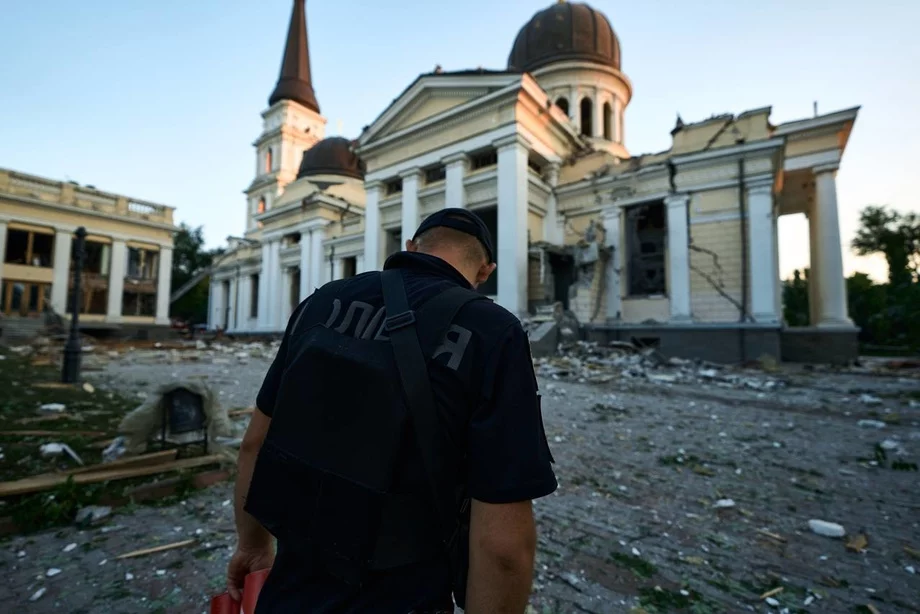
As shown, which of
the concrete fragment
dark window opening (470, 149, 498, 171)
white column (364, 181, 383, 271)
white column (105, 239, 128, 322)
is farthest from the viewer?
white column (105, 239, 128, 322)

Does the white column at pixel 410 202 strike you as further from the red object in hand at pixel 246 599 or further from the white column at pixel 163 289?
the white column at pixel 163 289

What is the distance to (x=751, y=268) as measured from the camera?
13.1 m

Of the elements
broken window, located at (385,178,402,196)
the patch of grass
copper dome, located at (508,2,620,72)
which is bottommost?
the patch of grass

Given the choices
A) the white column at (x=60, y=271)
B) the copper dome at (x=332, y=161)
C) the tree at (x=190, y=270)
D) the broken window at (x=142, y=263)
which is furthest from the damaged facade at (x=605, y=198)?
the tree at (x=190, y=270)

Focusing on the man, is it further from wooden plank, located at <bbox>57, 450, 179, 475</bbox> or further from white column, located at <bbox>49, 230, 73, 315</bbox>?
white column, located at <bbox>49, 230, 73, 315</bbox>

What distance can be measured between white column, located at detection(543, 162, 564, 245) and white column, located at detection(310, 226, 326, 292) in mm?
14488

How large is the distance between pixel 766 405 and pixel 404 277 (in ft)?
24.8

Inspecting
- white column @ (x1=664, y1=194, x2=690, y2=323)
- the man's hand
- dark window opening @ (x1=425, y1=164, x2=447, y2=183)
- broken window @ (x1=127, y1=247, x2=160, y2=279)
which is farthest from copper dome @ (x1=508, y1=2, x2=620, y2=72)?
broken window @ (x1=127, y1=247, x2=160, y2=279)

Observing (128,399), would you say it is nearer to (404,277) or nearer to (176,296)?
(404,277)

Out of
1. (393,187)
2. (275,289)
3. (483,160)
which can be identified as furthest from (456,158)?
(275,289)

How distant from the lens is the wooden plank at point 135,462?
10.9ft

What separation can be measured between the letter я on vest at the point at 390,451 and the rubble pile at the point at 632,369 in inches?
331

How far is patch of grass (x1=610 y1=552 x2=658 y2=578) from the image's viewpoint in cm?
230

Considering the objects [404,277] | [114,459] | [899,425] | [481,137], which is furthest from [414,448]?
[481,137]
